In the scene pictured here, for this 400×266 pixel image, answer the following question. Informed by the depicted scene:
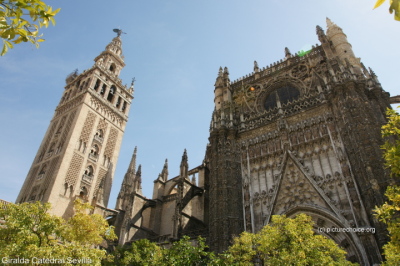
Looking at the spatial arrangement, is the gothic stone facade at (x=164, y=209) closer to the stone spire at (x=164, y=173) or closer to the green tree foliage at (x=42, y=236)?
the stone spire at (x=164, y=173)

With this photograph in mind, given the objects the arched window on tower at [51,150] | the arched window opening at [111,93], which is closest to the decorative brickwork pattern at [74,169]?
the arched window on tower at [51,150]

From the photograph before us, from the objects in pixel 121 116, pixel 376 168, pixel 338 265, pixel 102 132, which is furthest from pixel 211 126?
pixel 121 116

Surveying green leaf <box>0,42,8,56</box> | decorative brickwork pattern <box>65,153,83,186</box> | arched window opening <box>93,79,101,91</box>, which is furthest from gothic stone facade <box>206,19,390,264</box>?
arched window opening <box>93,79,101,91</box>

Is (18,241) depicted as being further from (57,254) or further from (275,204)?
(275,204)

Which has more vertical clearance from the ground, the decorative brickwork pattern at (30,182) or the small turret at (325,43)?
the small turret at (325,43)

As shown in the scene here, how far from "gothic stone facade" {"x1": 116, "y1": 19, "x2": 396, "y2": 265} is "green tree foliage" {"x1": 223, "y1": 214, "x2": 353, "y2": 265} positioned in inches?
118

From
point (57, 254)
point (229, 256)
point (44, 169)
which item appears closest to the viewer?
point (57, 254)

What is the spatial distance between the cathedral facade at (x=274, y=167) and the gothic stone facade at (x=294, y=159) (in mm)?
52

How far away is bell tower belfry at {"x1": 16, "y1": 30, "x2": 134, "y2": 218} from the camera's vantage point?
2578 cm

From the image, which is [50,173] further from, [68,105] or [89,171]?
[68,105]

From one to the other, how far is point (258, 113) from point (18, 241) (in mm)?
14936

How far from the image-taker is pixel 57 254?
9.64 metres

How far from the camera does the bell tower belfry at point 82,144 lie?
2578 centimetres

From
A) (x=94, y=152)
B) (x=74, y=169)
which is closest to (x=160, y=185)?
(x=74, y=169)
